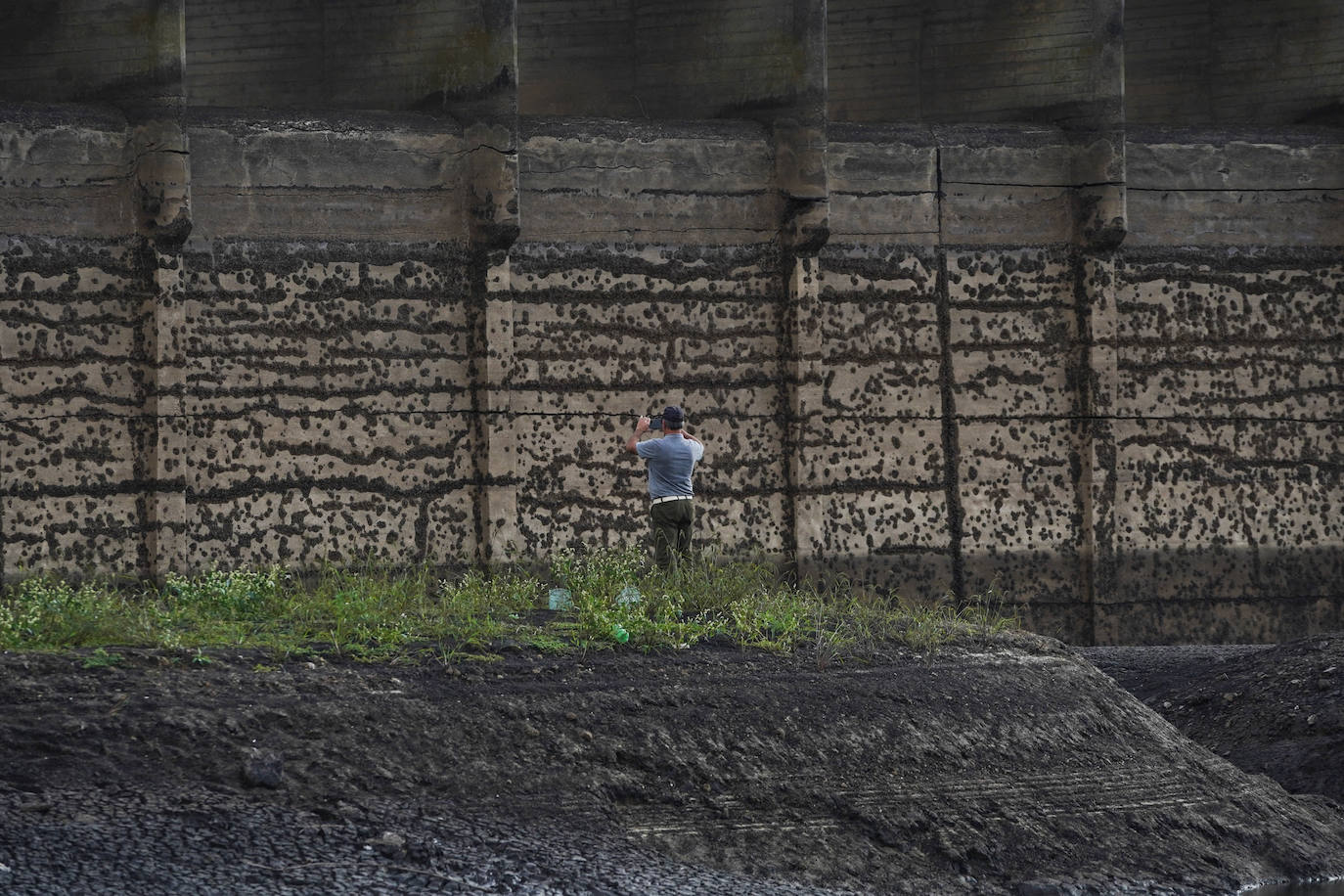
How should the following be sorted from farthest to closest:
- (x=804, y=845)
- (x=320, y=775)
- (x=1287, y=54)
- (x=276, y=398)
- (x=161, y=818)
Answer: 1. (x=1287, y=54)
2. (x=276, y=398)
3. (x=804, y=845)
4. (x=320, y=775)
5. (x=161, y=818)

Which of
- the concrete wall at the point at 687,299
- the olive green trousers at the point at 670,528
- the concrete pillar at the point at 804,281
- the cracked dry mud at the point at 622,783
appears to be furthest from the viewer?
the concrete pillar at the point at 804,281

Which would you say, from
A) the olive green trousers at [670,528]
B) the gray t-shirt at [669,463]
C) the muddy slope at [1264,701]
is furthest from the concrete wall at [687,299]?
the gray t-shirt at [669,463]

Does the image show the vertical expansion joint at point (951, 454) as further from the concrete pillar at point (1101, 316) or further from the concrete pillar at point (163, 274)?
the concrete pillar at point (163, 274)

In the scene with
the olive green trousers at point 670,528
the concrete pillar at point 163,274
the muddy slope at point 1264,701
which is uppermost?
the concrete pillar at point 163,274

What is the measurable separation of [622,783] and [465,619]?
1.84m

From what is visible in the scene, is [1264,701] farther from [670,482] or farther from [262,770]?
[262,770]

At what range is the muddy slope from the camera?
1240cm

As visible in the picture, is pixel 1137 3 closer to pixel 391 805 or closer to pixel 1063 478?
pixel 1063 478

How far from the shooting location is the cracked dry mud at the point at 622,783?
805 cm

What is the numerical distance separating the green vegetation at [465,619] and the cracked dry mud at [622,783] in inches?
9.4

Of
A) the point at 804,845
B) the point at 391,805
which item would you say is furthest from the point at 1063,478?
the point at 391,805

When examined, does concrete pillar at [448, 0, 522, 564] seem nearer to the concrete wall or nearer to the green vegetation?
the concrete wall

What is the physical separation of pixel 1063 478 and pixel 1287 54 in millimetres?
4855

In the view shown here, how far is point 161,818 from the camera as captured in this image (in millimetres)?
8016
